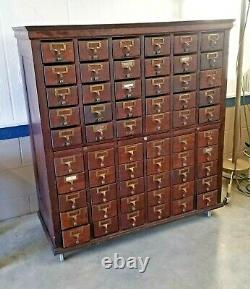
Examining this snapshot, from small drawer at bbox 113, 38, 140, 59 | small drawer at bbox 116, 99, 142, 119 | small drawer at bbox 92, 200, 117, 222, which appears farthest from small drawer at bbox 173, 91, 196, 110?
small drawer at bbox 92, 200, 117, 222

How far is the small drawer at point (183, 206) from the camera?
230 cm

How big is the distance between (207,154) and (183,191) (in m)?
0.29

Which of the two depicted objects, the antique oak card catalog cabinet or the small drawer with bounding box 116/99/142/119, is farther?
the small drawer with bounding box 116/99/142/119

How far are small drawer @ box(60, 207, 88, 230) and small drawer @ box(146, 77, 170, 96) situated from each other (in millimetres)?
780

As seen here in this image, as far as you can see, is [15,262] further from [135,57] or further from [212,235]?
[135,57]

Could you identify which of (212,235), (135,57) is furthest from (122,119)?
(212,235)

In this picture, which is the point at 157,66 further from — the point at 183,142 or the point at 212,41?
the point at 183,142

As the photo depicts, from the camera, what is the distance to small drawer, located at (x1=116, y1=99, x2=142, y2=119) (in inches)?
75.8

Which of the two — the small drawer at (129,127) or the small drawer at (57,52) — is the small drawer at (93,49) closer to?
the small drawer at (57,52)

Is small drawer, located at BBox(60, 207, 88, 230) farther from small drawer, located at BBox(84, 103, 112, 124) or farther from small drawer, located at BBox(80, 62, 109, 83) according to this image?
small drawer, located at BBox(80, 62, 109, 83)

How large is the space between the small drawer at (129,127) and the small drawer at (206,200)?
709mm

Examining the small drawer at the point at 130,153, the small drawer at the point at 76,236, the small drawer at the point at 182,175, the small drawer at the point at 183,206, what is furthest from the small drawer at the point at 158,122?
the small drawer at the point at 76,236

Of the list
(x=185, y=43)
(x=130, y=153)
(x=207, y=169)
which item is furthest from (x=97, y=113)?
(x=207, y=169)

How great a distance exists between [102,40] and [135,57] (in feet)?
0.69
